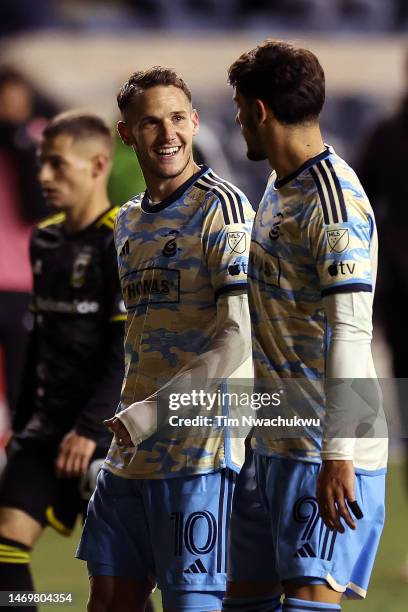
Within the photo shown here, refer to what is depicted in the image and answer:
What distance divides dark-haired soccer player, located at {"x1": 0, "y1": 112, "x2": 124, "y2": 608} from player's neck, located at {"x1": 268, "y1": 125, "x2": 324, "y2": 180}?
4.58ft

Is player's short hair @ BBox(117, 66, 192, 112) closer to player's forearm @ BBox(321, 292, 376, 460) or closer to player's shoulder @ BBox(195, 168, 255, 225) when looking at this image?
player's shoulder @ BBox(195, 168, 255, 225)

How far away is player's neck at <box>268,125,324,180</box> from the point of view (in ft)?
10.7

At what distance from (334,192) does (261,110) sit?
293 mm

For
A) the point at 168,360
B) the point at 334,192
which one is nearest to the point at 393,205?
the point at 168,360

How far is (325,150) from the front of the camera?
3.29m

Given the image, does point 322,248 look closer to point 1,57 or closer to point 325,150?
point 325,150

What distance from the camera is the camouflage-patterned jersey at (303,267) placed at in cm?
311

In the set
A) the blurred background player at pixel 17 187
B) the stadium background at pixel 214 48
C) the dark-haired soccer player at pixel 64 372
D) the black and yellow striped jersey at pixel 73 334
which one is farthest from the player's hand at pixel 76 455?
the stadium background at pixel 214 48

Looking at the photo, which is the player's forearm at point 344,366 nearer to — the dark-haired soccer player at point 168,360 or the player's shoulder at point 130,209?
the dark-haired soccer player at point 168,360

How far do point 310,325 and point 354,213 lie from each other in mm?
287

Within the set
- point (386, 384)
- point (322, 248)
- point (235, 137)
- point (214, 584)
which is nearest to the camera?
point (322, 248)

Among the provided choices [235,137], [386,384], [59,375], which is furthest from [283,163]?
[235,137]

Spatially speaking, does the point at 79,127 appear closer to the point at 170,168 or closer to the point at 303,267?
the point at 170,168

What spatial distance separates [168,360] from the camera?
351 centimetres
